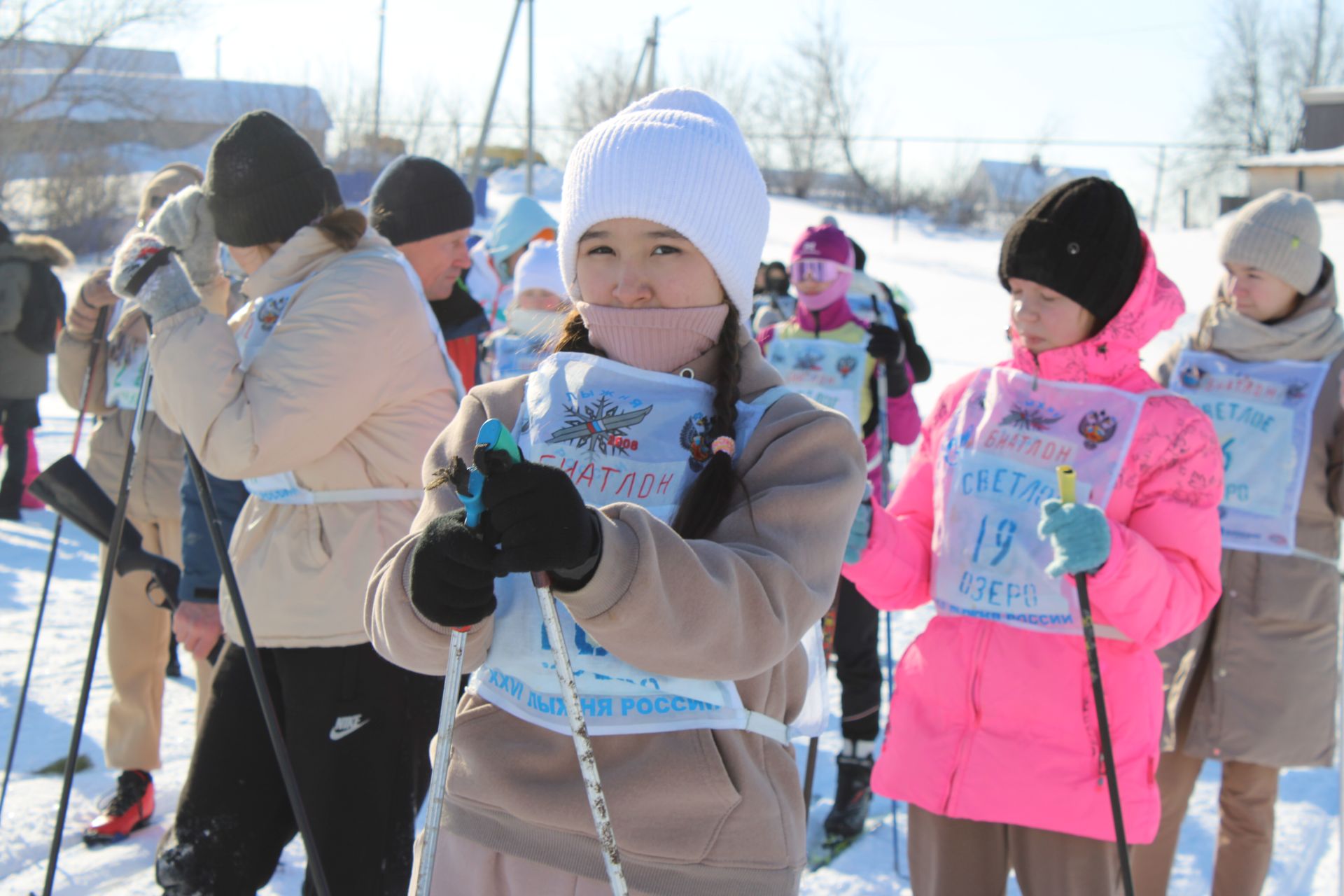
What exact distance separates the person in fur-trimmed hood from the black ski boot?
225 inches

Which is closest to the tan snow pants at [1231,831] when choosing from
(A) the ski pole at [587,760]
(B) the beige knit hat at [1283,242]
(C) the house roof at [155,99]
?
(B) the beige knit hat at [1283,242]

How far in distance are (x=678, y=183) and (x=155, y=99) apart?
81.2 ft

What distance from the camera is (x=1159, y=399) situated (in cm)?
255

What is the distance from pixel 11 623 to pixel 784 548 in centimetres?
553

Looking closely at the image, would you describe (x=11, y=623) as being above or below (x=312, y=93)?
below

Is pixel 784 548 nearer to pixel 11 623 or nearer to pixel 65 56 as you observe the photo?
pixel 11 623

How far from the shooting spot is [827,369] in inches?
196

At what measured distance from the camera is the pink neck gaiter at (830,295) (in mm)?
5129

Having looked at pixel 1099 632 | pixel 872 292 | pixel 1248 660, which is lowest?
pixel 1248 660

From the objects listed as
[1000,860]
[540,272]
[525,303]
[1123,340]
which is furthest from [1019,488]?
[525,303]

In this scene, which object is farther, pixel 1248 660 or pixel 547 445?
pixel 1248 660

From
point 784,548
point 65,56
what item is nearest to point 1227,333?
point 784,548

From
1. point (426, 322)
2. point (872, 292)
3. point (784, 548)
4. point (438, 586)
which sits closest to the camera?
point (438, 586)

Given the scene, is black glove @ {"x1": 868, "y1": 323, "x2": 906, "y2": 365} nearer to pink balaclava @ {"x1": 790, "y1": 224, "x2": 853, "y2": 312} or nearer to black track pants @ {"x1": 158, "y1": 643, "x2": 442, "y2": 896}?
pink balaclava @ {"x1": 790, "y1": 224, "x2": 853, "y2": 312}
